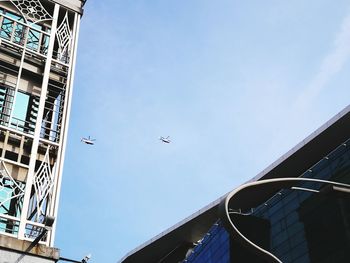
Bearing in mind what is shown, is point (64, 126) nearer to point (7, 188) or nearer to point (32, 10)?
point (7, 188)

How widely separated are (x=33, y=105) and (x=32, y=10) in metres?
7.24

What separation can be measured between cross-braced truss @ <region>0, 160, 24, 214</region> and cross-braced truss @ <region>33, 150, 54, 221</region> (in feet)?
2.66

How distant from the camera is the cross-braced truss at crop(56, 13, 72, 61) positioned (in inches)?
1435

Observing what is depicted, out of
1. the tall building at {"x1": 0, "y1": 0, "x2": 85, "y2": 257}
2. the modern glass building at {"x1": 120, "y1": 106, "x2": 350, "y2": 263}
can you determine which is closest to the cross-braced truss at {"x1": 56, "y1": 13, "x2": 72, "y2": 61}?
the tall building at {"x1": 0, "y1": 0, "x2": 85, "y2": 257}

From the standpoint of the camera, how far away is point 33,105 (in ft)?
111

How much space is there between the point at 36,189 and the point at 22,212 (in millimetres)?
1803

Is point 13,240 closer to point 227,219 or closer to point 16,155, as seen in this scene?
point 16,155

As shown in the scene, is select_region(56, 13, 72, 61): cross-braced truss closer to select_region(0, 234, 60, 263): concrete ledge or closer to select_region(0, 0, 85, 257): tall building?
select_region(0, 0, 85, 257): tall building

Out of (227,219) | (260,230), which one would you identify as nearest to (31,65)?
(227,219)

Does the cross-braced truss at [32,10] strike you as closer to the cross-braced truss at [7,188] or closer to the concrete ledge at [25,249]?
the cross-braced truss at [7,188]

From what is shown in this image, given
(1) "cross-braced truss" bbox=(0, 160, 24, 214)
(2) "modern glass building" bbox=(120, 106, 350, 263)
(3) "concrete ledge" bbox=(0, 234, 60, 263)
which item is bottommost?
(3) "concrete ledge" bbox=(0, 234, 60, 263)

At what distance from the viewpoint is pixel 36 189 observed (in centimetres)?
2981

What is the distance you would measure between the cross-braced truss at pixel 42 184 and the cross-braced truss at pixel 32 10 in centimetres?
1048

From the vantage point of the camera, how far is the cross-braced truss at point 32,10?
121ft
